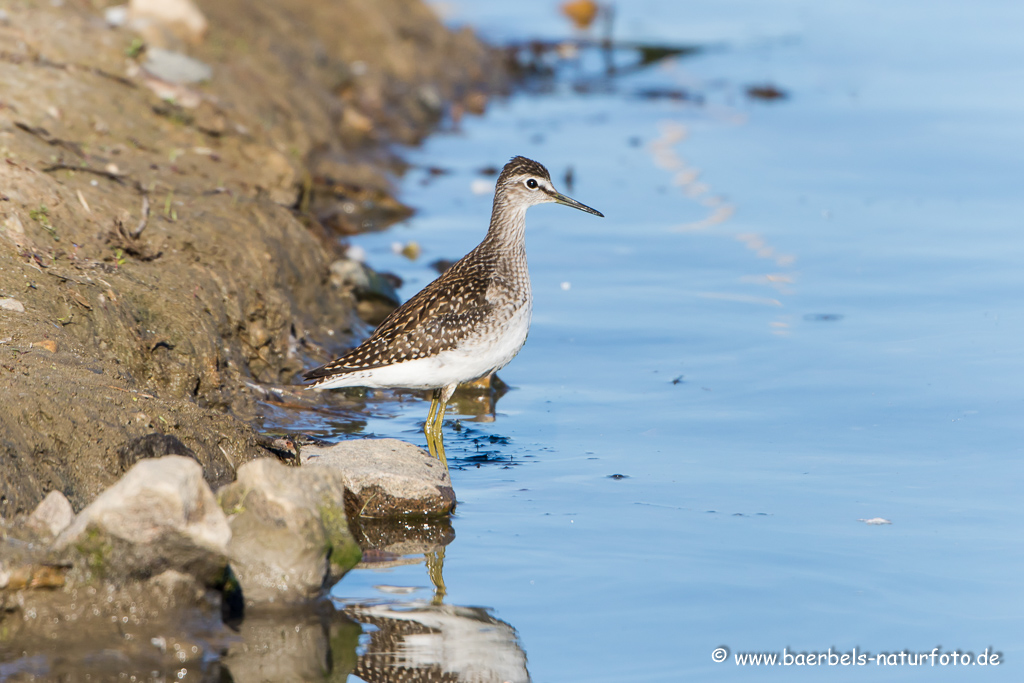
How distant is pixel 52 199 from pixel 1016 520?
6.09m

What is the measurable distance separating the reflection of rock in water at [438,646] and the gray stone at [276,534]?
31cm

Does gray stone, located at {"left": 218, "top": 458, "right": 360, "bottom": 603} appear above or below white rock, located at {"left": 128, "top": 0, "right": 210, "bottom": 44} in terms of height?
below

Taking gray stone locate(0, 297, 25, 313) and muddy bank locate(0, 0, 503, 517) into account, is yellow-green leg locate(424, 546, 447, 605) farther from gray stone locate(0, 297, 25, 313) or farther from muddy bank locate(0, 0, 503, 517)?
gray stone locate(0, 297, 25, 313)

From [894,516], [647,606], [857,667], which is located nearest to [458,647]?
[647,606]

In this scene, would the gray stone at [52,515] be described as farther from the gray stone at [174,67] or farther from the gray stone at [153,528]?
the gray stone at [174,67]

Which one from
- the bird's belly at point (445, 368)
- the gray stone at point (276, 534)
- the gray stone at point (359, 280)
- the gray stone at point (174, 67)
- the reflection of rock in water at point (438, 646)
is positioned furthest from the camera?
the gray stone at point (174, 67)

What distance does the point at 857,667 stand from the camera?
5359 mm

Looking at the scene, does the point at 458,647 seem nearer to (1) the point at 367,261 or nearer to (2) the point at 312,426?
(2) the point at 312,426

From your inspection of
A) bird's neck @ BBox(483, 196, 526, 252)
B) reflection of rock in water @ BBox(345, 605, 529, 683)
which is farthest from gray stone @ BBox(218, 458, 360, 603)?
bird's neck @ BBox(483, 196, 526, 252)

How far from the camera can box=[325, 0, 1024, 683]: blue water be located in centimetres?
581

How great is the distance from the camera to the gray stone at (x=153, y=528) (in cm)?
501

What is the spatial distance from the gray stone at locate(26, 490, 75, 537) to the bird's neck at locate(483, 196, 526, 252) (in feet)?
12.3

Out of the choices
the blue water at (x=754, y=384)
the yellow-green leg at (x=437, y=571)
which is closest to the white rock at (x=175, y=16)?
the blue water at (x=754, y=384)

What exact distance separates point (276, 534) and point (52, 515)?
3.11 ft
